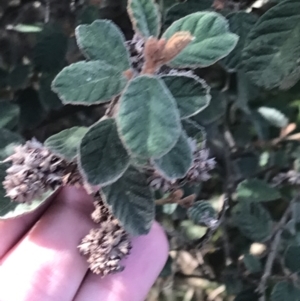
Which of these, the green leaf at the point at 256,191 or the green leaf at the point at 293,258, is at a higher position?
the green leaf at the point at 256,191

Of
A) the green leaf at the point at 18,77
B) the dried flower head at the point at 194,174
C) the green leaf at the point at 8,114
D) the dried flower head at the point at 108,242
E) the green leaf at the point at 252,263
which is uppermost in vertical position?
the green leaf at the point at 18,77

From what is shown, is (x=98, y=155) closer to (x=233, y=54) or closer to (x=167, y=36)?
(x=167, y=36)

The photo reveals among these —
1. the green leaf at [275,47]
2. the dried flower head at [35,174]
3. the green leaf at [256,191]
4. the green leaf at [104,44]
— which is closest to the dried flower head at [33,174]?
the dried flower head at [35,174]

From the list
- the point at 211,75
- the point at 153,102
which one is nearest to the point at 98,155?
the point at 153,102

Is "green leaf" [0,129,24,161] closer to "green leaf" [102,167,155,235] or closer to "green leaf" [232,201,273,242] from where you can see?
"green leaf" [102,167,155,235]

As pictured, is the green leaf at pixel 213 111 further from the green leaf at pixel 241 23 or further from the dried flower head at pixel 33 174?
the dried flower head at pixel 33 174

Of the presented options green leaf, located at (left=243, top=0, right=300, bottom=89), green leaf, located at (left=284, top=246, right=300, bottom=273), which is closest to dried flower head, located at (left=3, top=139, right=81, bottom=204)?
green leaf, located at (left=243, top=0, right=300, bottom=89)
